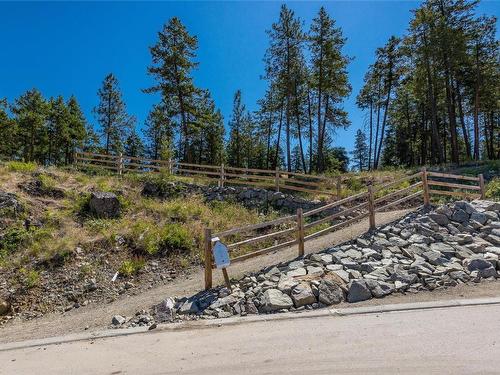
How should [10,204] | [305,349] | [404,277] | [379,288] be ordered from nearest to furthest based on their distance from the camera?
1. [305,349]
2. [379,288]
3. [404,277]
4. [10,204]

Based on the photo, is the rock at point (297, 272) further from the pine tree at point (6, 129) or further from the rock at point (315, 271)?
the pine tree at point (6, 129)

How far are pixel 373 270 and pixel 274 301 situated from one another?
2452 mm

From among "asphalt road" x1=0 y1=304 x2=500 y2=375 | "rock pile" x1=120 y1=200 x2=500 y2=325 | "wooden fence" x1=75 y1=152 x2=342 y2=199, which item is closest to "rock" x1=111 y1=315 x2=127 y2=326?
"rock pile" x1=120 y1=200 x2=500 y2=325

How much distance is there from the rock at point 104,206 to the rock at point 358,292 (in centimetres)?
931

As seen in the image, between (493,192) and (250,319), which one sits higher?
(493,192)

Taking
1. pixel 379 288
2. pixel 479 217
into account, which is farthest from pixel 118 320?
pixel 479 217

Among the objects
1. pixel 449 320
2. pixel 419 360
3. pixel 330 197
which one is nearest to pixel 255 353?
pixel 419 360

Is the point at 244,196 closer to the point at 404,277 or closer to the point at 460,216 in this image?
the point at 460,216

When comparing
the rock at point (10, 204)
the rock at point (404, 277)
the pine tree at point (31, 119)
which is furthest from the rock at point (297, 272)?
the pine tree at point (31, 119)

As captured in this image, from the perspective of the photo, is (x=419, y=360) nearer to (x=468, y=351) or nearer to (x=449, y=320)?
(x=468, y=351)

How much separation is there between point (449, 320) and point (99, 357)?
5.15 m

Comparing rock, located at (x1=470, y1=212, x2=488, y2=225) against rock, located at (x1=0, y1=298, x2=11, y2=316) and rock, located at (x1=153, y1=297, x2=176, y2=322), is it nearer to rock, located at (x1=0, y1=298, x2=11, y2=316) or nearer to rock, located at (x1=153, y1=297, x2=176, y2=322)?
rock, located at (x1=153, y1=297, x2=176, y2=322)

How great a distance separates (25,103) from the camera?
116 feet

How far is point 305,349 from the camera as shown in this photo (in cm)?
499
